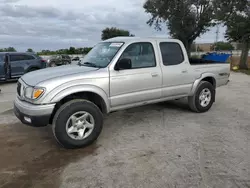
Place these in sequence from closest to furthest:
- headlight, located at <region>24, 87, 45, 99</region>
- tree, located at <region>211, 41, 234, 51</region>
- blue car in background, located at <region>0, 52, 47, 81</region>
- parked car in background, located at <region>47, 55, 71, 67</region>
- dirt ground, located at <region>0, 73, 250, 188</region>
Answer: dirt ground, located at <region>0, 73, 250, 188</region>, headlight, located at <region>24, 87, 45, 99</region>, blue car in background, located at <region>0, 52, 47, 81</region>, parked car in background, located at <region>47, 55, 71, 67</region>, tree, located at <region>211, 41, 234, 51</region>

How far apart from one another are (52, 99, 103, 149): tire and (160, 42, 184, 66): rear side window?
1931 millimetres

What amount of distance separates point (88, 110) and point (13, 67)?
361 inches

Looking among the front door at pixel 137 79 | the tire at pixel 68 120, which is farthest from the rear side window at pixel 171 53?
the tire at pixel 68 120

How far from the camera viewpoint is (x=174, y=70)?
4.93 metres

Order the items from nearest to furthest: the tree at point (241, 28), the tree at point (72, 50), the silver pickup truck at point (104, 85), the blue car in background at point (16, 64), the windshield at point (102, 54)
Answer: the silver pickup truck at point (104, 85), the windshield at point (102, 54), the blue car in background at point (16, 64), the tree at point (241, 28), the tree at point (72, 50)

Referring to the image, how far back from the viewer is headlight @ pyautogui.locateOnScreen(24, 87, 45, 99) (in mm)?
3459

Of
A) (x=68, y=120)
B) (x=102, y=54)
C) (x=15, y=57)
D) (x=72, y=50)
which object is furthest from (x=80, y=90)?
(x=72, y=50)

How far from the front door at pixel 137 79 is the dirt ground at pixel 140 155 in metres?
0.68

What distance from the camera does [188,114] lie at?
5.63 metres

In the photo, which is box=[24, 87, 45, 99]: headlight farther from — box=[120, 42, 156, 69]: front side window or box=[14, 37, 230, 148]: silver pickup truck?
box=[120, 42, 156, 69]: front side window

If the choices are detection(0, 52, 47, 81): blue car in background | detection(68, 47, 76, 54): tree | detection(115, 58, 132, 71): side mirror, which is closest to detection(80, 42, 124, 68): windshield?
detection(115, 58, 132, 71): side mirror

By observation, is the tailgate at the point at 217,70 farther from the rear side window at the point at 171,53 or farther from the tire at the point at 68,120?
the tire at the point at 68,120

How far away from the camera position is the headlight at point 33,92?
346 cm

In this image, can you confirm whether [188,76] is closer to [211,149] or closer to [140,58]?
[140,58]
